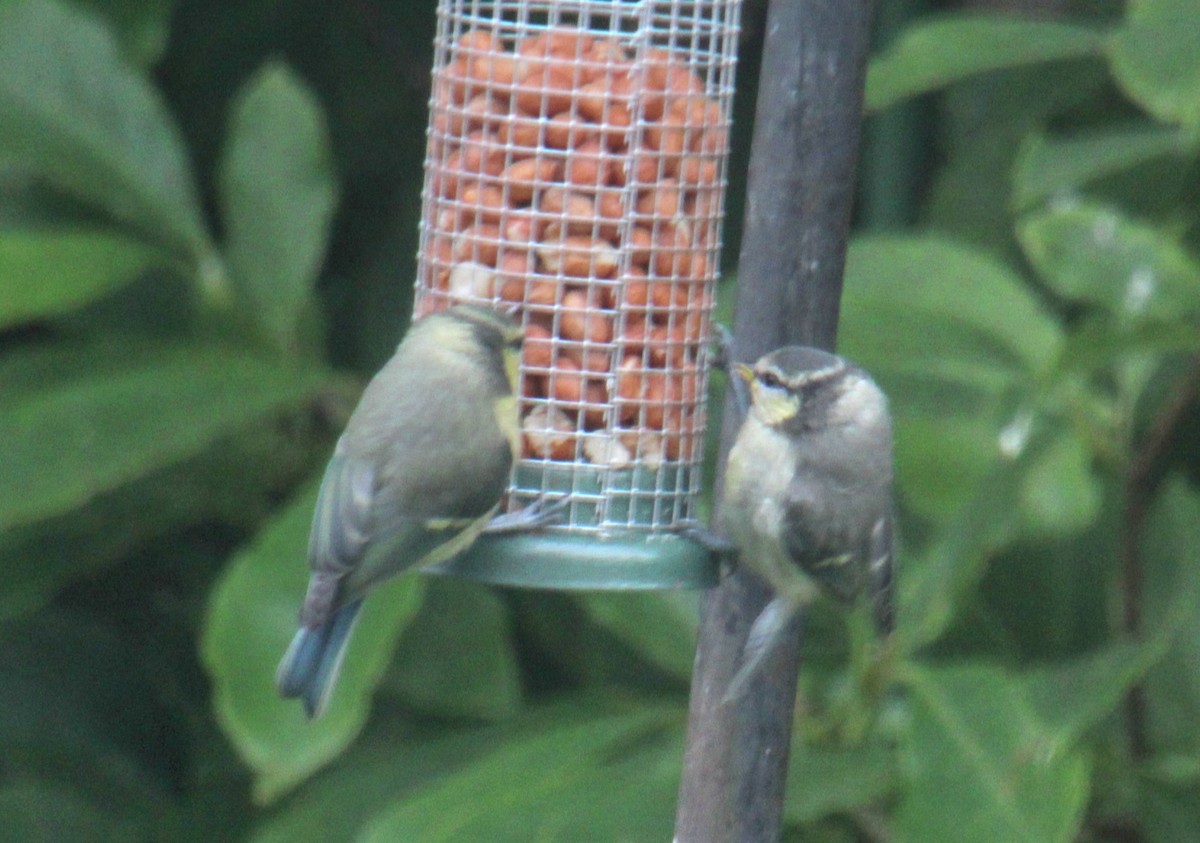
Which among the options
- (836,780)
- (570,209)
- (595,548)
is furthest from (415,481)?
(836,780)

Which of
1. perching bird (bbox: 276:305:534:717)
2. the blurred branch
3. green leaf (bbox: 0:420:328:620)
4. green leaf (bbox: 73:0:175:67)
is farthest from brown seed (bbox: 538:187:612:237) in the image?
green leaf (bbox: 73:0:175:67)

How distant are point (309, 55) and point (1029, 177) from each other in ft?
6.84

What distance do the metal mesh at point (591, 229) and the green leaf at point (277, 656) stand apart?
39cm

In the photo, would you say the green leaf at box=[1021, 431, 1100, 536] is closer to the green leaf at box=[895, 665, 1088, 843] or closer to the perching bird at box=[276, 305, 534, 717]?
the green leaf at box=[895, 665, 1088, 843]

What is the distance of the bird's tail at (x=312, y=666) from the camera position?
2102mm

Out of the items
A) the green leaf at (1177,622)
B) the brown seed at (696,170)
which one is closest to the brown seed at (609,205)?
the brown seed at (696,170)

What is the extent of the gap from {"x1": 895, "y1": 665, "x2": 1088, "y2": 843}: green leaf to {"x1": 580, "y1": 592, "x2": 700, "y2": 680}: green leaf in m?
0.56

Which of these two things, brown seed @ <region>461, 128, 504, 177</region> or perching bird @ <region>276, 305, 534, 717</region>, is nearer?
perching bird @ <region>276, 305, 534, 717</region>

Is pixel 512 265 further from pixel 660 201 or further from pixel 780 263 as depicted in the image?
pixel 780 263

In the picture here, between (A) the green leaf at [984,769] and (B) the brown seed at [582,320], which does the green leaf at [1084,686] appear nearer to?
(A) the green leaf at [984,769]

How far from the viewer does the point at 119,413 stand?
2.89m

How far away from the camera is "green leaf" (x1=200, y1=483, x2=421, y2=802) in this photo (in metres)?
2.48

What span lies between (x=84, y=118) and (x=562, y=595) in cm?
146

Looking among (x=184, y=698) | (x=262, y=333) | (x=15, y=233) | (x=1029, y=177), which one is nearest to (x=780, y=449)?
(x=1029, y=177)
